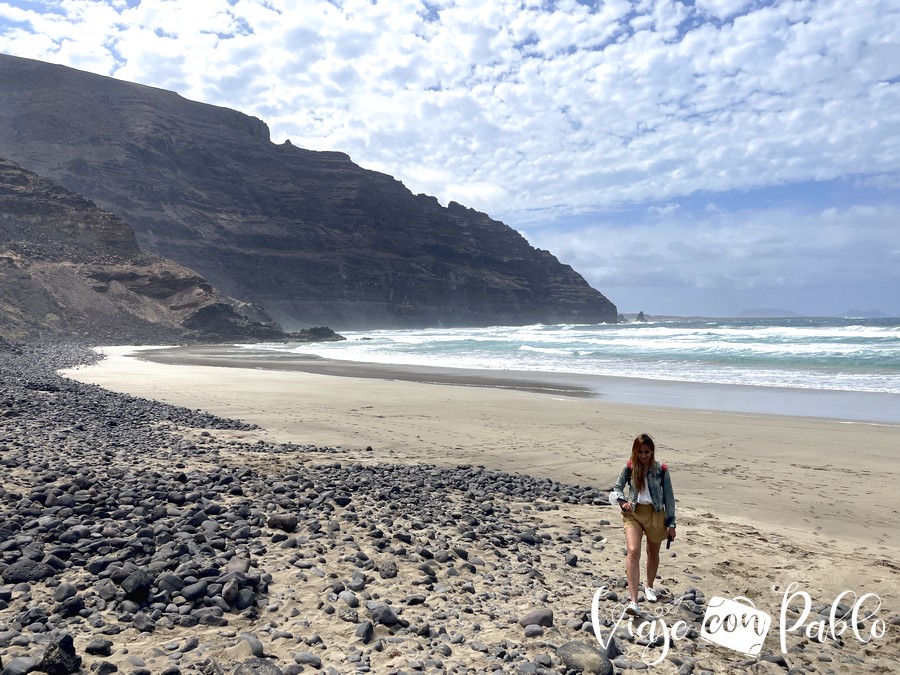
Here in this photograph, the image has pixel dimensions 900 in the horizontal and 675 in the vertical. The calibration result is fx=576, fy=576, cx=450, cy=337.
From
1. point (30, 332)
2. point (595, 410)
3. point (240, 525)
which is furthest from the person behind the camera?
point (30, 332)

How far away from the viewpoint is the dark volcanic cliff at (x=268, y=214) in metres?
95.9

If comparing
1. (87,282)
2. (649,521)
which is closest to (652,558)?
(649,521)

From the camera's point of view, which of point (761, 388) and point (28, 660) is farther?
point (761, 388)

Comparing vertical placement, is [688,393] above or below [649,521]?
below

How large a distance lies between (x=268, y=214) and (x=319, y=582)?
400ft

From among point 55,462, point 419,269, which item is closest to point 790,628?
point 55,462

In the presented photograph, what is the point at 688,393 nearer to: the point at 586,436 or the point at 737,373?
the point at 737,373

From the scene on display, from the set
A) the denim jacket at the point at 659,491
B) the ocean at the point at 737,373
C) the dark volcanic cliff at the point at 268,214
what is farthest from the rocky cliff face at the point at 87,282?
the denim jacket at the point at 659,491

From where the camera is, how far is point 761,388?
17.6 metres

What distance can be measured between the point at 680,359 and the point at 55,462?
86.3ft

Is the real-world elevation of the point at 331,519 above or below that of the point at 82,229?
below

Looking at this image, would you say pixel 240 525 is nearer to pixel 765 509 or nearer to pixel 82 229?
pixel 765 509

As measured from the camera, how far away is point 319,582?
3.82 metres

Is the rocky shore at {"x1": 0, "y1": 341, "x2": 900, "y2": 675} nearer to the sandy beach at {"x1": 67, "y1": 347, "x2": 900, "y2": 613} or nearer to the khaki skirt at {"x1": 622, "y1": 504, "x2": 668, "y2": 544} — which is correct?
the khaki skirt at {"x1": 622, "y1": 504, "x2": 668, "y2": 544}
